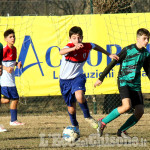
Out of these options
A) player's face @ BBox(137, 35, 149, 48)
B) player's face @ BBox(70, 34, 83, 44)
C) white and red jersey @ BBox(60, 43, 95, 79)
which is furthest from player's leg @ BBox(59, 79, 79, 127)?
player's face @ BBox(137, 35, 149, 48)

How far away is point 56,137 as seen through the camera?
290 inches

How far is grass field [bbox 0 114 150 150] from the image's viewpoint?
6.47 meters

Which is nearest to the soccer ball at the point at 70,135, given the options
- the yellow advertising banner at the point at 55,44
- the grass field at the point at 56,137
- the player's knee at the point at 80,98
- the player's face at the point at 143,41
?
the grass field at the point at 56,137

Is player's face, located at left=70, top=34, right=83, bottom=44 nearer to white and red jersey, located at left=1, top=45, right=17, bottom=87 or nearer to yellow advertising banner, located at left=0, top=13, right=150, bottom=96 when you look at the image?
white and red jersey, located at left=1, top=45, right=17, bottom=87

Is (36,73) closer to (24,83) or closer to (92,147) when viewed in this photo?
(24,83)

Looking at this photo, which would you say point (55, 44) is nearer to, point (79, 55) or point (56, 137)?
point (79, 55)

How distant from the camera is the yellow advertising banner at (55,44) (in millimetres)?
11172

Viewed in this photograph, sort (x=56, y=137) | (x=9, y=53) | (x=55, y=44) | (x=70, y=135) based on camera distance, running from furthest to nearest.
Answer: (x=55, y=44) → (x=9, y=53) → (x=56, y=137) → (x=70, y=135)

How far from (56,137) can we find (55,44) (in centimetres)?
429

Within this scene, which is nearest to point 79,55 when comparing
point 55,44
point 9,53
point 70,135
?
point 70,135

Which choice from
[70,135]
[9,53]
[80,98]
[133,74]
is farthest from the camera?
[9,53]

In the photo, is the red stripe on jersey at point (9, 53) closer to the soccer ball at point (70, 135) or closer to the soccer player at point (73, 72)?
the soccer player at point (73, 72)

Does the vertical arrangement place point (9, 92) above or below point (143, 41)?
below

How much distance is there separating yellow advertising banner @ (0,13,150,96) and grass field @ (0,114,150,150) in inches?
52.0
